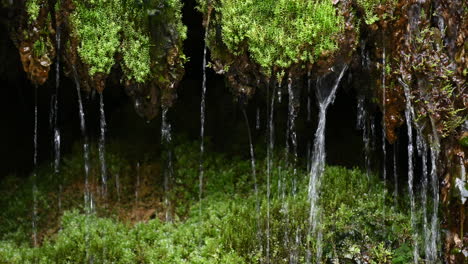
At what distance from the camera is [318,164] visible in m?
5.95

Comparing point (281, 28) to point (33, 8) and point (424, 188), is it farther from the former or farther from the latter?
point (424, 188)

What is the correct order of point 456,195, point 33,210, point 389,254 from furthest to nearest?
1. point 33,210
2. point 389,254
3. point 456,195

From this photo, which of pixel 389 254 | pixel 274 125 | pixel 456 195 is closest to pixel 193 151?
pixel 274 125

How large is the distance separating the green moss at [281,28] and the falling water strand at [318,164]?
551 millimetres

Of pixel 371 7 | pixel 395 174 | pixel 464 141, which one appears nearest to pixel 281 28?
pixel 371 7

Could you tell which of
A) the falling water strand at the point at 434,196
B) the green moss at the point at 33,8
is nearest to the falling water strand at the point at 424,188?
the falling water strand at the point at 434,196

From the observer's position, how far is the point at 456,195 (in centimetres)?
432

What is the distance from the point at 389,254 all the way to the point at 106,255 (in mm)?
3128

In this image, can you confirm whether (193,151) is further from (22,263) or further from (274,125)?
(22,263)

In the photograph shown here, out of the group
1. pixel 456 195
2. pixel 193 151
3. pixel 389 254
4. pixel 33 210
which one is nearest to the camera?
pixel 456 195

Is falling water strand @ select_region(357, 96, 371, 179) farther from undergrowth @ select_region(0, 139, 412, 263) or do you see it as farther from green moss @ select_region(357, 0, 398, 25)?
green moss @ select_region(357, 0, 398, 25)

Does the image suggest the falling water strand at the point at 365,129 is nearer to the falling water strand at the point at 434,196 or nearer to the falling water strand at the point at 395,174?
the falling water strand at the point at 395,174

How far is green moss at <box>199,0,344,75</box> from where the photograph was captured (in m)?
4.38

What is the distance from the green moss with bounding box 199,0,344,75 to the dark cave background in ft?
5.59
